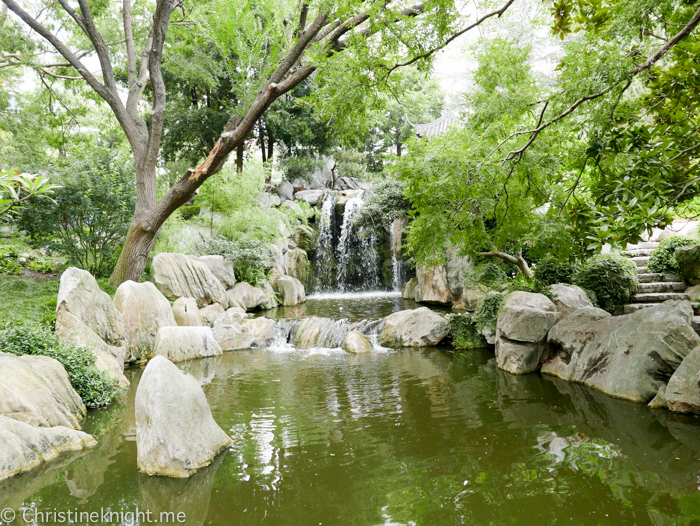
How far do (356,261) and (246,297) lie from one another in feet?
21.8

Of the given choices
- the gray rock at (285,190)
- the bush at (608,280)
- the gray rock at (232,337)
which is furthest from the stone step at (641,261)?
→ the gray rock at (285,190)

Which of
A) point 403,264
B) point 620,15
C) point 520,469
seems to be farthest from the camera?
point 403,264

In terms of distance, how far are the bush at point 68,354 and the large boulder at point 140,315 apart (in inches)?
96.6

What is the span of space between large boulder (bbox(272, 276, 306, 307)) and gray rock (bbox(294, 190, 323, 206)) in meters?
6.85

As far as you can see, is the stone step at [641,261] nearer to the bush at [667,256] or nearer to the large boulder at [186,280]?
the bush at [667,256]

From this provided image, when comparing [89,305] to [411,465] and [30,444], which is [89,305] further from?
[411,465]

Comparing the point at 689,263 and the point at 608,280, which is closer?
the point at 608,280

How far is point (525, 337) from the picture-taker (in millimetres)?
7723

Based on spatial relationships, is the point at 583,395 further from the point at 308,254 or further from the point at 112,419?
the point at 308,254

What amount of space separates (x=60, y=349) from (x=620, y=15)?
27.6 ft

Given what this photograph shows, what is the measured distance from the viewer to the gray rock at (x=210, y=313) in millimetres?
11711

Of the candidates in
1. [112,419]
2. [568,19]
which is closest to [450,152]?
[568,19]

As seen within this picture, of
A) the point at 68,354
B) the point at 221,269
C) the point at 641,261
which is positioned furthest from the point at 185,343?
the point at 641,261

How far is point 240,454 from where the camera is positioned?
176 inches
